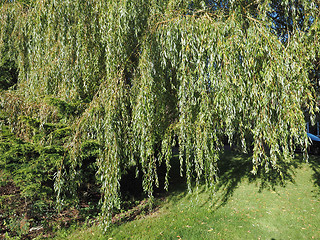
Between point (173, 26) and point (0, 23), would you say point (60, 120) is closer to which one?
point (173, 26)

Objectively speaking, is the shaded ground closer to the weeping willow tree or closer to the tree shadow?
the tree shadow

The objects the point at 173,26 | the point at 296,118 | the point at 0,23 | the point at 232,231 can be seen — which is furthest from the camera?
the point at 0,23

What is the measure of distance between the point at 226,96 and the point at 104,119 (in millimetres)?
1900

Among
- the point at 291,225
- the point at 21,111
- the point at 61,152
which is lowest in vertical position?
the point at 291,225

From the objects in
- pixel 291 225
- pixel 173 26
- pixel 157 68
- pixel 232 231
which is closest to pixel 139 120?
pixel 157 68

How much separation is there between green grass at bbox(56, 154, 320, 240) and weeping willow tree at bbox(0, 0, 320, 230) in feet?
3.17

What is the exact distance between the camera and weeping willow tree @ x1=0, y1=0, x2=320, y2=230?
3465 millimetres

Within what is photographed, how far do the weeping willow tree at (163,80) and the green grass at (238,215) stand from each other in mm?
967

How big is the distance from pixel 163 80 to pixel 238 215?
3.18 meters

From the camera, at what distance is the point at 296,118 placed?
3.27m

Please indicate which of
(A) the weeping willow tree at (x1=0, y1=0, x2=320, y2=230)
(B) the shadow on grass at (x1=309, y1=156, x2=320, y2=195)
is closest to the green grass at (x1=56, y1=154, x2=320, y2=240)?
(B) the shadow on grass at (x1=309, y1=156, x2=320, y2=195)

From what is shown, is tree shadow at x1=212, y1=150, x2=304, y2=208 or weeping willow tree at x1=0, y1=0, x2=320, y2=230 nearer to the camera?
weeping willow tree at x1=0, y1=0, x2=320, y2=230

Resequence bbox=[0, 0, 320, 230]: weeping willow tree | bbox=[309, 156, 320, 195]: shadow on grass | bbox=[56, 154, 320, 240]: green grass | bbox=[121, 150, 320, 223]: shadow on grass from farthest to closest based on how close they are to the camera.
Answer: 1. bbox=[309, 156, 320, 195]: shadow on grass
2. bbox=[121, 150, 320, 223]: shadow on grass
3. bbox=[56, 154, 320, 240]: green grass
4. bbox=[0, 0, 320, 230]: weeping willow tree

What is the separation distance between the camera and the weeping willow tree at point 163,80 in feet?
11.4
